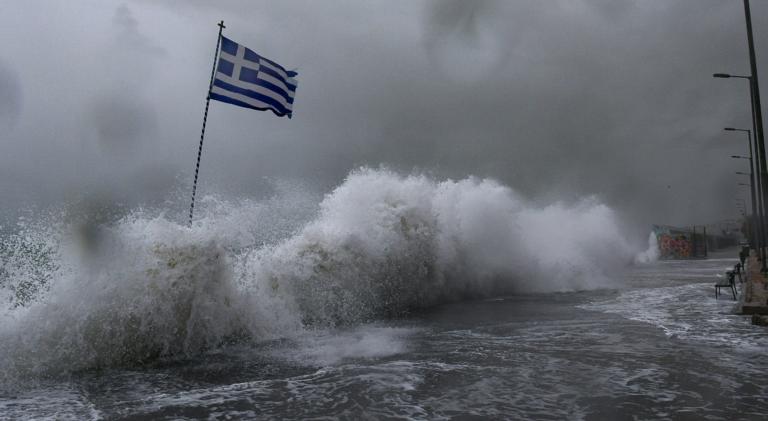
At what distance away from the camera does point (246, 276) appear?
11.8 meters

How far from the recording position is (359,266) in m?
14.4

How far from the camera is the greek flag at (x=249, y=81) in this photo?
1075cm

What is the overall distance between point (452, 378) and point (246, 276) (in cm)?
617

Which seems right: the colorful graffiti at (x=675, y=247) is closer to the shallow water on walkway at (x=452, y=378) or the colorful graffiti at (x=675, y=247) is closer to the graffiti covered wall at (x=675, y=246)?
the graffiti covered wall at (x=675, y=246)

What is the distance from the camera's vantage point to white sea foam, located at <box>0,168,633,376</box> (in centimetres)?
828

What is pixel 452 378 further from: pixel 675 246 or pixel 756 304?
pixel 675 246

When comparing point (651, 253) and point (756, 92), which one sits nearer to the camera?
point (756, 92)

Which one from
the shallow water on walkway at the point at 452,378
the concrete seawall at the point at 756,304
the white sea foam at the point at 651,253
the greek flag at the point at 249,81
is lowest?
the shallow water on walkway at the point at 452,378

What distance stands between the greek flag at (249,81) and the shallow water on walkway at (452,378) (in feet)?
15.5

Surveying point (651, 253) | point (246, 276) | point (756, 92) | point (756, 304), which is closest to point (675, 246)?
point (651, 253)

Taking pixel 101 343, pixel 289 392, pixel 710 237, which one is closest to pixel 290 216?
pixel 101 343

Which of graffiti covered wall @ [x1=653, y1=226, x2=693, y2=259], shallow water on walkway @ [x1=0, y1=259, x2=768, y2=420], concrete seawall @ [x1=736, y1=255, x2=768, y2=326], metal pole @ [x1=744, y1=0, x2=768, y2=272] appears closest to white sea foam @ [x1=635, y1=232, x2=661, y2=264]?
graffiti covered wall @ [x1=653, y1=226, x2=693, y2=259]

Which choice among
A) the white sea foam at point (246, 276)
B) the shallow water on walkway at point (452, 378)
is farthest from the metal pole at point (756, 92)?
the shallow water on walkway at point (452, 378)

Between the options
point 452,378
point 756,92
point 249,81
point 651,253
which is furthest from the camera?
point 651,253
